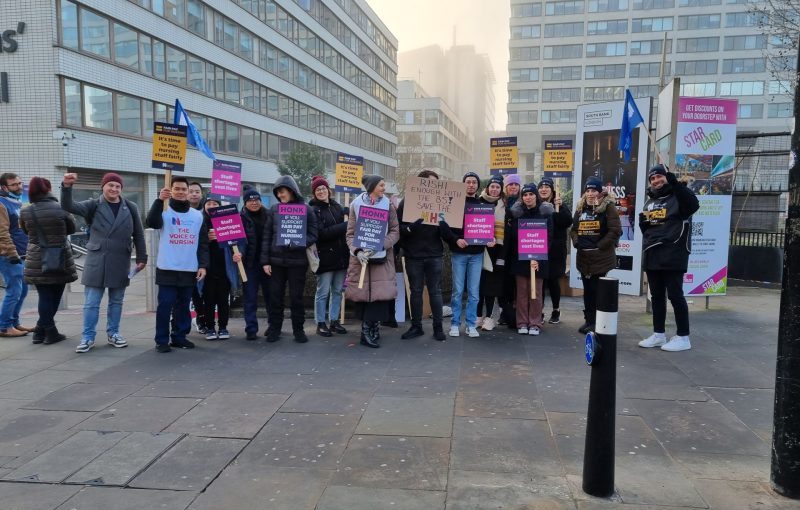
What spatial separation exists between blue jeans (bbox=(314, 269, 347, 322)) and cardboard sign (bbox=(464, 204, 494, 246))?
5.54ft

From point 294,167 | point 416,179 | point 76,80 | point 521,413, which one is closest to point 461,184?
point 416,179

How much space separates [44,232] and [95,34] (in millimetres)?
21358

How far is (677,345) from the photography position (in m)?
6.51

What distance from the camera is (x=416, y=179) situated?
691 cm

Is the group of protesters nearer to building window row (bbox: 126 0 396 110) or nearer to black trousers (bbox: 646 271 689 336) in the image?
black trousers (bbox: 646 271 689 336)

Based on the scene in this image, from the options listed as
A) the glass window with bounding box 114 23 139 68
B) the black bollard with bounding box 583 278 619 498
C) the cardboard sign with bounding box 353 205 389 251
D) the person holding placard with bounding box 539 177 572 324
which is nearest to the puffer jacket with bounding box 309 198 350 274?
the cardboard sign with bounding box 353 205 389 251

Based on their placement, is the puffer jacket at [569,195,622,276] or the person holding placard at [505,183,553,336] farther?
the person holding placard at [505,183,553,336]

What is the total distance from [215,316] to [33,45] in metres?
20.3

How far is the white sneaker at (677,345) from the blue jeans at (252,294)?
15.6 ft

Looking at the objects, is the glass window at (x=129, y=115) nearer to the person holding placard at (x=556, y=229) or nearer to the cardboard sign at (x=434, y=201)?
the cardboard sign at (x=434, y=201)

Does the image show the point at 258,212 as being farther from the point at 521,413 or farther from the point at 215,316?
the point at 521,413

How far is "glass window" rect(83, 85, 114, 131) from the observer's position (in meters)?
23.6

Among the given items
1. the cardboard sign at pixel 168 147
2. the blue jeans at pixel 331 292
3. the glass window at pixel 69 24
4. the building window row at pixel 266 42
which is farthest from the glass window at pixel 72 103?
the blue jeans at pixel 331 292

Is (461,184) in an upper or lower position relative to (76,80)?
lower
